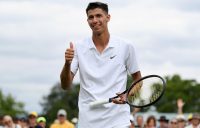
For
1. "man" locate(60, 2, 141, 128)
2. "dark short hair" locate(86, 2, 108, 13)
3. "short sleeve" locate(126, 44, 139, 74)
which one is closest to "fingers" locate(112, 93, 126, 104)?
"man" locate(60, 2, 141, 128)

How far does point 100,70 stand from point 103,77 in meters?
0.11

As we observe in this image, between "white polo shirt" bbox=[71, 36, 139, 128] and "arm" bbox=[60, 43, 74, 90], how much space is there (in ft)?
0.56

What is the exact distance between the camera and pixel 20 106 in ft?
593

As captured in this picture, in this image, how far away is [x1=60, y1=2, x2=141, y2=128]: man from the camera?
952 cm

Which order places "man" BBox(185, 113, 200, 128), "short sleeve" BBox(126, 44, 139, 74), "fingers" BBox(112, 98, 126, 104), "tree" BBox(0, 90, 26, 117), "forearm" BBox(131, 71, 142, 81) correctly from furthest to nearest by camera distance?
"tree" BBox(0, 90, 26, 117) < "man" BBox(185, 113, 200, 128) < "forearm" BBox(131, 71, 142, 81) < "short sleeve" BBox(126, 44, 139, 74) < "fingers" BBox(112, 98, 126, 104)

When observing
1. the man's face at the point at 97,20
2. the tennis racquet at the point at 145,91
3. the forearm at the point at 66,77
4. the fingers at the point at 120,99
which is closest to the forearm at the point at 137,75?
the tennis racquet at the point at 145,91

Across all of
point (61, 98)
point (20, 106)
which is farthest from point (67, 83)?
point (20, 106)

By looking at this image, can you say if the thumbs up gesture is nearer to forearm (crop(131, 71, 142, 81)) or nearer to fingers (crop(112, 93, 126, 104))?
fingers (crop(112, 93, 126, 104))

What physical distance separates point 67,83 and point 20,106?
17256 centimetres

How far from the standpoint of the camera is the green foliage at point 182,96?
136875 mm

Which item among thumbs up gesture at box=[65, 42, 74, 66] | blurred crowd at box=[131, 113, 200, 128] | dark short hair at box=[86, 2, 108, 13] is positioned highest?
dark short hair at box=[86, 2, 108, 13]

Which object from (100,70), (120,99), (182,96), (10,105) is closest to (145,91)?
(120,99)

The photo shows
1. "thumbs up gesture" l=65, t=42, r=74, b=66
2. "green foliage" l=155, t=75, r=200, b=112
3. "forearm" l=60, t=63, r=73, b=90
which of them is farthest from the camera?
"green foliage" l=155, t=75, r=200, b=112

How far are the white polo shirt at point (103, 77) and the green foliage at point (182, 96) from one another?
123313 mm
